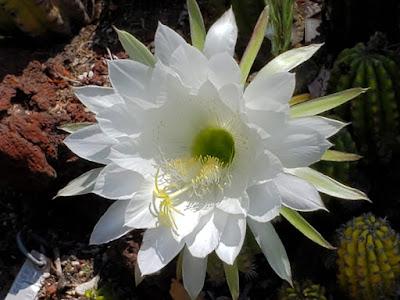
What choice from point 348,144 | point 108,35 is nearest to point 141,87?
point 348,144

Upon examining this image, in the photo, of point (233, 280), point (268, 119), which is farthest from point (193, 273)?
point (268, 119)

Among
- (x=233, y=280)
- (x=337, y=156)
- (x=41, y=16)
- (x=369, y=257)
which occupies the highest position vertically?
(x=41, y=16)

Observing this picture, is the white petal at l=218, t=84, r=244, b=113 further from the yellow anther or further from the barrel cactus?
the barrel cactus

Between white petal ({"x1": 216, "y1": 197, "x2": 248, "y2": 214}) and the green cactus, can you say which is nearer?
white petal ({"x1": 216, "y1": 197, "x2": 248, "y2": 214})

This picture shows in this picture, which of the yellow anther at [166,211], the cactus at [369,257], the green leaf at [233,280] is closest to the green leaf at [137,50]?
the yellow anther at [166,211]

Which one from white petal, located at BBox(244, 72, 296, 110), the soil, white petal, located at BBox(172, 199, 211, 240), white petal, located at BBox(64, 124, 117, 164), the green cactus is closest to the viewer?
white petal, located at BBox(244, 72, 296, 110)

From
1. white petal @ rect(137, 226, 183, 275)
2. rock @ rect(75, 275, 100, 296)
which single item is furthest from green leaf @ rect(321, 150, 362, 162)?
rock @ rect(75, 275, 100, 296)

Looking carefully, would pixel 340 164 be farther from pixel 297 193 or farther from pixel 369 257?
pixel 297 193
